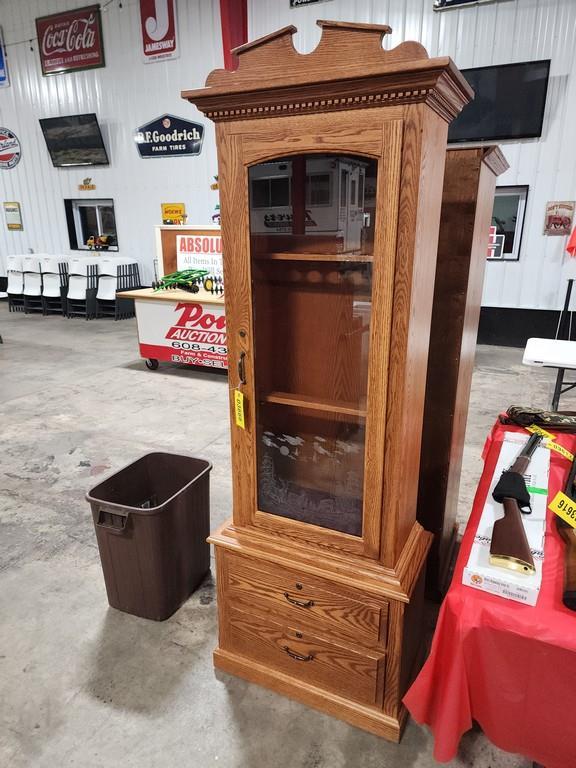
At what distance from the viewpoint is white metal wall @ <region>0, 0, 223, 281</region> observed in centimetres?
771

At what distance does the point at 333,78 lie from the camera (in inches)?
44.9

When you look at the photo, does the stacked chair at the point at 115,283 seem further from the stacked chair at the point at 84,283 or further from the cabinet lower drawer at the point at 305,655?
the cabinet lower drawer at the point at 305,655

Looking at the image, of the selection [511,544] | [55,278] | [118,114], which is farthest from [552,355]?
[55,278]

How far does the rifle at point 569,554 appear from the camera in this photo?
47.1 inches

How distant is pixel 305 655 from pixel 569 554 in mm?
914

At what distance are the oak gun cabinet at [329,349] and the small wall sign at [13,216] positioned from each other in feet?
34.6

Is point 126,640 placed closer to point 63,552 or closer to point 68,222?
point 63,552

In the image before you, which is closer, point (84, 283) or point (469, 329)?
point (469, 329)

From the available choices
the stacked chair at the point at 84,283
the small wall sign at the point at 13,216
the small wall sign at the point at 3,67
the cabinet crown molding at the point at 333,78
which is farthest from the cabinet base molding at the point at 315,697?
the small wall sign at the point at 3,67

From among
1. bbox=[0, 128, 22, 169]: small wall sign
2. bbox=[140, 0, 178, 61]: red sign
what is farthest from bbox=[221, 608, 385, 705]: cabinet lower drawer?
bbox=[0, 128, 22, 169]: small wall sign

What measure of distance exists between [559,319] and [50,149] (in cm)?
903

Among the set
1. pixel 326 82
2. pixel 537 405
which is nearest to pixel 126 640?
pixel 326 82

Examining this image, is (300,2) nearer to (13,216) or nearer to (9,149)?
(9,149)

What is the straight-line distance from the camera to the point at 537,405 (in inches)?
177
